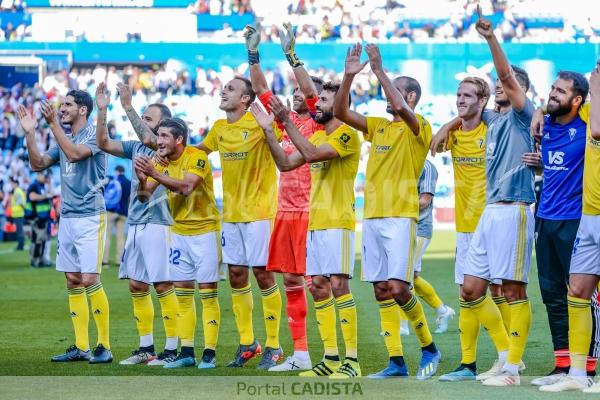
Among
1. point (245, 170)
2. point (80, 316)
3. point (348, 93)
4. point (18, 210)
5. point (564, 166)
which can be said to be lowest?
point (18, 210)

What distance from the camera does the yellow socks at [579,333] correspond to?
8.09 m

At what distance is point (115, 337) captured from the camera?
12.0 meters

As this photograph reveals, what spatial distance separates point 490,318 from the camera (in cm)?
873

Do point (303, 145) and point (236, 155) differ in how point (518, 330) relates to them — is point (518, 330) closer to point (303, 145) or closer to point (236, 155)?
point (303, 145)

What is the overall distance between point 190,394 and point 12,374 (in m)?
2.00

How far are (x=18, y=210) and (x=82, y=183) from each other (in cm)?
1954

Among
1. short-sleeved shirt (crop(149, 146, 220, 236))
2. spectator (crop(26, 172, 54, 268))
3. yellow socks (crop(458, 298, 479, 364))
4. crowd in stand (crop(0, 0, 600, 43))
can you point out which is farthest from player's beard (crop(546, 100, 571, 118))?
crowd in stand (crop(0, 0, 600, 43))

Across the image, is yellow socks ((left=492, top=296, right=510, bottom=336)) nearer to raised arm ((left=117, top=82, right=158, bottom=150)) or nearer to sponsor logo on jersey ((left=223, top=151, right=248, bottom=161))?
sponsor logo on jersey ((left=223, top=151, right=248, bottom=161))

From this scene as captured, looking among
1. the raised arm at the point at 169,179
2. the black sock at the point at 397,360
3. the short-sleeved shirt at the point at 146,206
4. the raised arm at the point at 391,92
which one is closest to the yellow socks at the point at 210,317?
the short-sleeved shirt at the point at 146,206

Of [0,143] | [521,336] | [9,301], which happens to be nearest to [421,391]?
[521,336]

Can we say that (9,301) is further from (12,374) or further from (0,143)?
Result: (0,143)

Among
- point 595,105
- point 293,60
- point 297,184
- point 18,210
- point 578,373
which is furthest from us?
point 18,210

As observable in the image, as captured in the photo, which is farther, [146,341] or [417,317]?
[146,341]

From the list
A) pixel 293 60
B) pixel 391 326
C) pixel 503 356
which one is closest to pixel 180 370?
pixel 391 326
